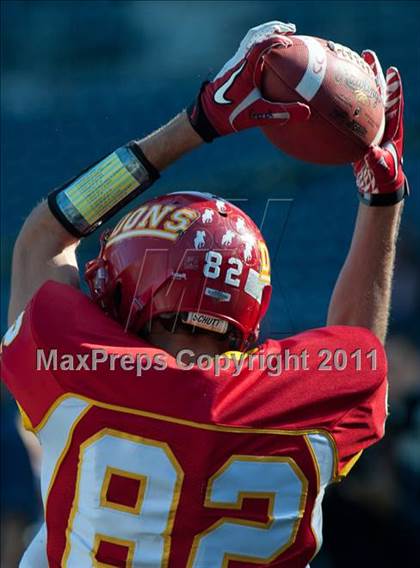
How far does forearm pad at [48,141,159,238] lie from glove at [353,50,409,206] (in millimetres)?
588

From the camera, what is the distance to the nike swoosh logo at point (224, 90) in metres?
2.43

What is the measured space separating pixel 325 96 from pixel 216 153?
1552 millimetres

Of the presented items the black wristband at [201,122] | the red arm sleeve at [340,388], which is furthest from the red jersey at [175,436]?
the black wristband at [201,122]

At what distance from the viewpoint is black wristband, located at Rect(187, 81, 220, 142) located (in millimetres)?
2574

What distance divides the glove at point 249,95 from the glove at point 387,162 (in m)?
0.32

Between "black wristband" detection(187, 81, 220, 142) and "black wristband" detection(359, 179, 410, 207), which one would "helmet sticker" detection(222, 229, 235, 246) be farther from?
"black wristband" detection(359, 179, 410, 207)

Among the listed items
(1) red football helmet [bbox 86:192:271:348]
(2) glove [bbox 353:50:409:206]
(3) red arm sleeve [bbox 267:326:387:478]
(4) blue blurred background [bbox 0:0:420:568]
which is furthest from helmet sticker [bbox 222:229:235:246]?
(4) blue blurred background [bbox 0:0:420:568]

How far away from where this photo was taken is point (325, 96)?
8.16 feet

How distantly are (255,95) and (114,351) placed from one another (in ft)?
2.55

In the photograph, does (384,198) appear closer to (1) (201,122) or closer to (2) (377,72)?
(2) (377,72)

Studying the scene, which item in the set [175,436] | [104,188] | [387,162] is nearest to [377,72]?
[387,162]

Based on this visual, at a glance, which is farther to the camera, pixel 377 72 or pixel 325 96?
pixel 377 72

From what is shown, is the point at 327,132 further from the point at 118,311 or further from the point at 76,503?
the point at 76,503

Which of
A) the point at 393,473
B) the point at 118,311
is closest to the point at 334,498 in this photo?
the point at 393,473
